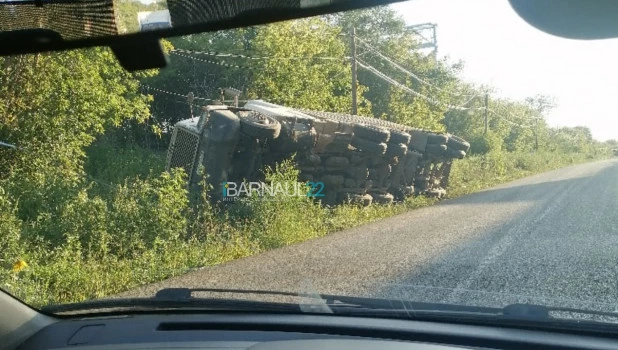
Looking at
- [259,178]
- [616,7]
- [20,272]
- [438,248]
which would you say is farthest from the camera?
[259,178]

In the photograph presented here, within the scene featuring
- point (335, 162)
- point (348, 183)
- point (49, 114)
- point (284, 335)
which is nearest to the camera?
point (284, 335)

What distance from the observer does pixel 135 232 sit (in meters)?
9.70

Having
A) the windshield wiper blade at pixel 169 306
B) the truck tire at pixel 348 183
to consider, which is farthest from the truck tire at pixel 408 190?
the windshield wiper blade at pixel 169 306

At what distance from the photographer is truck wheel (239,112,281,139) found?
11995 millimetres

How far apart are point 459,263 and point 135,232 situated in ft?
14.4

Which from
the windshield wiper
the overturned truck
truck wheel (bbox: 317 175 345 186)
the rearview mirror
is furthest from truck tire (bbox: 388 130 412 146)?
the rearview mirror

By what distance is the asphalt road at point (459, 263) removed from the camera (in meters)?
5.54

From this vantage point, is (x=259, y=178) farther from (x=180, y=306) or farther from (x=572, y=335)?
(x=572, y=335)

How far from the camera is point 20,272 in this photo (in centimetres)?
736

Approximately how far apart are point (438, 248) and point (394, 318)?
6405 mm

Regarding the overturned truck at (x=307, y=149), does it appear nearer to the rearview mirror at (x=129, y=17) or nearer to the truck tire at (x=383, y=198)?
the truck tire at (x=383, y=198)

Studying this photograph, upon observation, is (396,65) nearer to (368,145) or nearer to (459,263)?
(368,145)

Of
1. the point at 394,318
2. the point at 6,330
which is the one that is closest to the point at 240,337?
the point at 394,318

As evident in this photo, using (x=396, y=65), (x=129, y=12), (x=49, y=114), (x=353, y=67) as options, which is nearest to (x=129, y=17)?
(x=129, y=12)
